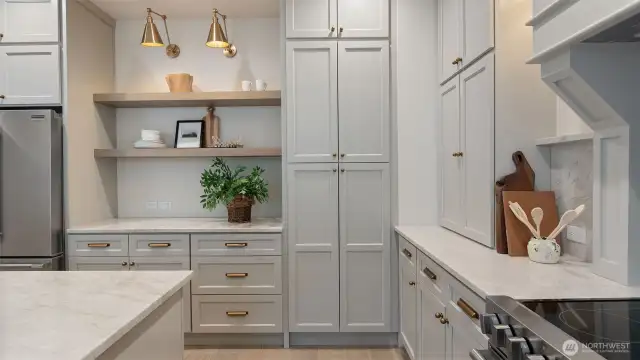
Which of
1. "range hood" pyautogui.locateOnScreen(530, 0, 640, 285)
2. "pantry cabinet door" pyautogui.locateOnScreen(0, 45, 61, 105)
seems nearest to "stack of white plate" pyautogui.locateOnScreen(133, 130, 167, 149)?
"pantry cabinet door" pyautogui.locateOnScreen(0, 45, 61, 105)

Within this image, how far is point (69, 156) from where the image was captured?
322cm

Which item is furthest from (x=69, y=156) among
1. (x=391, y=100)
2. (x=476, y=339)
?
(x=476, y=339)

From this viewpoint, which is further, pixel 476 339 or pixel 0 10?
pixel 0 10

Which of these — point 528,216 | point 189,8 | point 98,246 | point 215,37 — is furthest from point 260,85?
point 528,216

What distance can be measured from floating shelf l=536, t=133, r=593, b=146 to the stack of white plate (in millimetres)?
2875

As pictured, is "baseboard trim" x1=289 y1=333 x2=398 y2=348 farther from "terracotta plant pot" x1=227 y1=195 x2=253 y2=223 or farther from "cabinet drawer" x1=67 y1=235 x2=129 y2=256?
"cabinet drawer" x1=67 y1=235 x2=129 y2=256

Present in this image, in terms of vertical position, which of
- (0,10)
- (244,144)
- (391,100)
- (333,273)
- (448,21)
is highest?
(0,10)

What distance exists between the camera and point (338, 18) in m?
3.20

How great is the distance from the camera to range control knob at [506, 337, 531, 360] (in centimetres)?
106

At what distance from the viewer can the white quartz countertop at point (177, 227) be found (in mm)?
3170

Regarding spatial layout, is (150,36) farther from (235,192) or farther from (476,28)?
(476,28)

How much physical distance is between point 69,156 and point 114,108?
2.51 ft

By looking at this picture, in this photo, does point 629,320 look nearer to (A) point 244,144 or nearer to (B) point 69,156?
(A) point 244,144

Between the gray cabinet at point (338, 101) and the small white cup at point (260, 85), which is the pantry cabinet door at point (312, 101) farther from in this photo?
the small white cup at point (260, 85)
